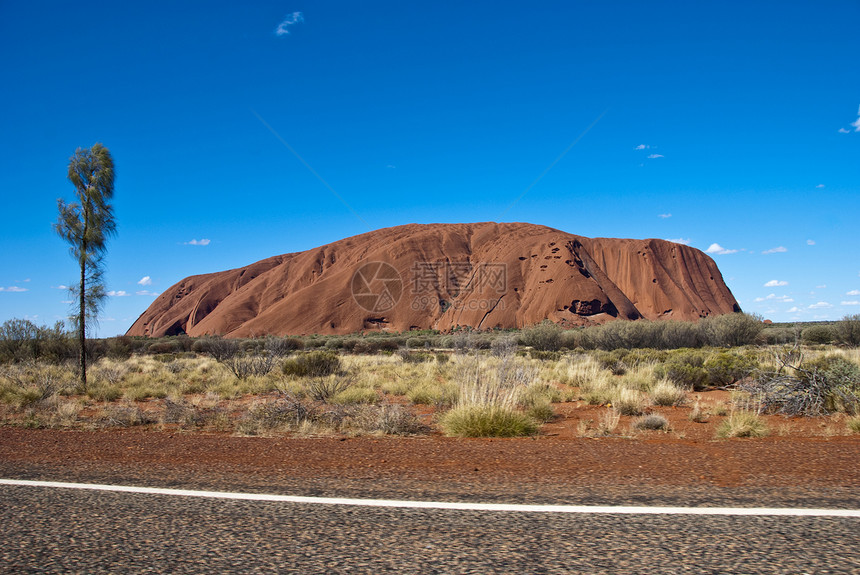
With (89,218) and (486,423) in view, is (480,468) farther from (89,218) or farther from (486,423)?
(89,218)

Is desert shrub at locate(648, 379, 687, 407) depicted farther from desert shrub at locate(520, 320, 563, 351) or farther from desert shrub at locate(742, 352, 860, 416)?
desert shrub at locate(520, 320, 563, 351)

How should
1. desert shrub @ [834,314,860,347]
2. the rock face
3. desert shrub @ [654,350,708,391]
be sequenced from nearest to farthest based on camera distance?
desert shrub @ [654,350,708,391]
desert shrub @ [834,314,860,347]
the rock face

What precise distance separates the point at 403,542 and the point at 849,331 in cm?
3715

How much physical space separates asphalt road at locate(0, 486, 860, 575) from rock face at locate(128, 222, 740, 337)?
67.4 metres

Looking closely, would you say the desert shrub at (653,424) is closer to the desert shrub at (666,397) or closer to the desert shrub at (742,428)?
the desert shrub at (742,428)

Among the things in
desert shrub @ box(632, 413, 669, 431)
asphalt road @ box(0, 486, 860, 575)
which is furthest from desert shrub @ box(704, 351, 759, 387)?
asphalt road @ box(0, 486, 860, 575)

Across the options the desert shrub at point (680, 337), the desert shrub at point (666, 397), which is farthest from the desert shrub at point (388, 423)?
the desert shrub at point (680, 337)

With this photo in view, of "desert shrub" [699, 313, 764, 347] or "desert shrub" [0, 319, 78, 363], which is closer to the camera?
"desert shrub" [0, 319, 78, 363]

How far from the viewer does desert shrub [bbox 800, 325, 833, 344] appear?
33.8m

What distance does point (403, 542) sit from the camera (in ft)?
9.96

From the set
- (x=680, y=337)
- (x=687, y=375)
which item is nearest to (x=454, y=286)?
(x=680, y=337)

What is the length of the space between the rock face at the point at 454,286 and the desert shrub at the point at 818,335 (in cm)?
3431

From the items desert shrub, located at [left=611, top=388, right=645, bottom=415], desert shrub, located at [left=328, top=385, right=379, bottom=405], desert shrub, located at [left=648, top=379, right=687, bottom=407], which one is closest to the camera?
desert shrub, located at [left=611, top=388, right=645, bottom=415]

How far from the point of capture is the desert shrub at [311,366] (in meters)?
17.5
